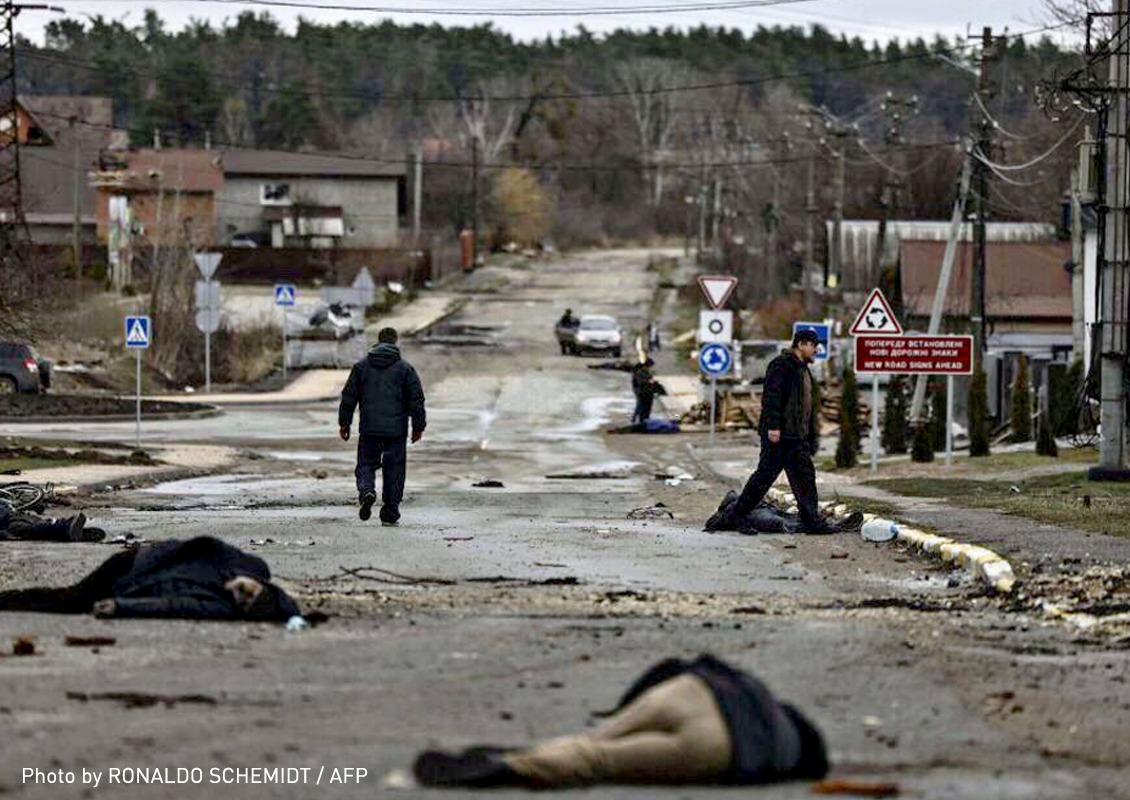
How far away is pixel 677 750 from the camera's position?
7863 millimetres

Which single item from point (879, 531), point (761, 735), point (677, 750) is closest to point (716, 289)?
point (879, 531)

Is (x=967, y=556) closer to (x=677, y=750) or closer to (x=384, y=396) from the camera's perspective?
(x=384, y=396)

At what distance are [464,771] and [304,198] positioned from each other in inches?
4623

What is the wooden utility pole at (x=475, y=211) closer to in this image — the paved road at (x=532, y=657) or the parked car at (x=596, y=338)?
the parked car at (x=596, y=338)

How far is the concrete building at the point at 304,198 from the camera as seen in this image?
124m

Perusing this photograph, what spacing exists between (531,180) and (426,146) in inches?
751

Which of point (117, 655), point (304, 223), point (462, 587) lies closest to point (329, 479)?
point (462, 587)

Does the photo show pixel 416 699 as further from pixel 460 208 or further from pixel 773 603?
pixel 460 208

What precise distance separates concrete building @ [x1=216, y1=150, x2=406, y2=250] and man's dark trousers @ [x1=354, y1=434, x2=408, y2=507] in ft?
335

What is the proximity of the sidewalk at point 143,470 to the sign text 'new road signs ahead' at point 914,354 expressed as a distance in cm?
1031

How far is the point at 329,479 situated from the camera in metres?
33.1

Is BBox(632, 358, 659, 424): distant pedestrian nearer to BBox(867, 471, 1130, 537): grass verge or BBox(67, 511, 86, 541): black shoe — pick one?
BBox(867, 471, 1130, 537): grass verge

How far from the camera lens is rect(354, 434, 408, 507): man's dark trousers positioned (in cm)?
2152

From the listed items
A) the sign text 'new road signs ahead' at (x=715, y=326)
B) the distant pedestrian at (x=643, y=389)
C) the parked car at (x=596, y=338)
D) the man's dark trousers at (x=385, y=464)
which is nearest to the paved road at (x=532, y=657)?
the man's dark trousers at (x=385, y=464)
